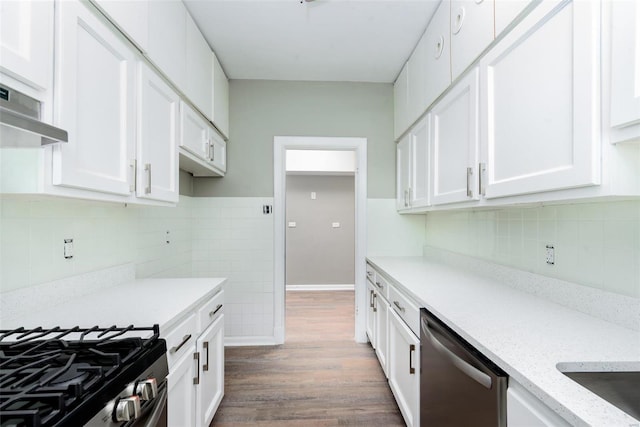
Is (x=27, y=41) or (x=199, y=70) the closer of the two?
(x=27, y=41)

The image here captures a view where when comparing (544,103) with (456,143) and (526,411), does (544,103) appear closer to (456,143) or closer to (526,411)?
(456,143)

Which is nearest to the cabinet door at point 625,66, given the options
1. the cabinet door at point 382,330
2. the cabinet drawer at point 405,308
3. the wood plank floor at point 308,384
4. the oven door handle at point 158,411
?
the cabinet drawer at point 405,308

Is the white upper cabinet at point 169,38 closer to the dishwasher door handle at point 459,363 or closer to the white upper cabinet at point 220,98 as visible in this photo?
the white upper cabinet at point 220,98

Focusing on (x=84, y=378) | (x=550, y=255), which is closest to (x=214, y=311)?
(x=84, y=378)

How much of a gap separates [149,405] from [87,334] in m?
0.32

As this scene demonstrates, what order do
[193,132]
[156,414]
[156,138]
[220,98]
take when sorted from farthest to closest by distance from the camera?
1. [220,98]
2. [193,132]
3. [156,138]
4. [156,414]

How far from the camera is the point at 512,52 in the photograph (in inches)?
47.6

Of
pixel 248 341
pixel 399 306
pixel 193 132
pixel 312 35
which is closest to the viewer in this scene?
pixel 399 306

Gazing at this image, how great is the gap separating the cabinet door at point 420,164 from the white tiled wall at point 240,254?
4.51ft

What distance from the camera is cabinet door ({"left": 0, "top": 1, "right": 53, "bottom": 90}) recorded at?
0.77m


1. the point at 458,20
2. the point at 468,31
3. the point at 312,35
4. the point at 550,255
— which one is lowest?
the point at 550,255

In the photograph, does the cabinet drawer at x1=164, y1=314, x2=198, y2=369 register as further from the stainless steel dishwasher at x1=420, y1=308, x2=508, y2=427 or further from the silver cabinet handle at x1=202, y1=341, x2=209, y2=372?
the stainless steel dishwasher at x1=420, y1=308, x2=508, y2=427

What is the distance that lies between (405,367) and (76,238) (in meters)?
1.87

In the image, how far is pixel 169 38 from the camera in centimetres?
164
